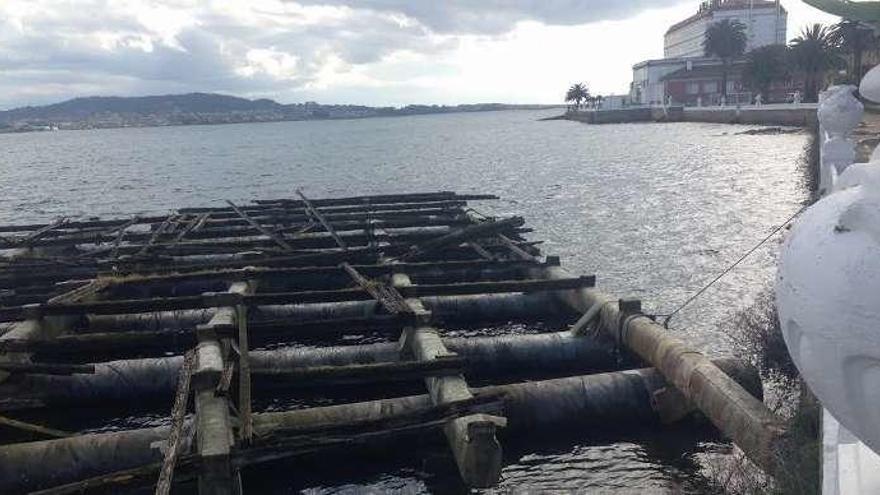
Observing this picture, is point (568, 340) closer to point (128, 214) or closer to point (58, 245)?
point (58, 245)

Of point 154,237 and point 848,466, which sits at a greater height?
point 848,466

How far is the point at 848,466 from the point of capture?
210 inches

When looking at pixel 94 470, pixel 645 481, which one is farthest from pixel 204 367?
pixel 645 481

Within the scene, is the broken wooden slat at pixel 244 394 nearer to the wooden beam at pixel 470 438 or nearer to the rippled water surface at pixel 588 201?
the rippled water surface at pixel 588 201

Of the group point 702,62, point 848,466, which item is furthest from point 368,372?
point 702,62

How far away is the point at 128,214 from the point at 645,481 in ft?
154

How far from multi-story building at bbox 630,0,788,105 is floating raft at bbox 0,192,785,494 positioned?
122856 millimetres

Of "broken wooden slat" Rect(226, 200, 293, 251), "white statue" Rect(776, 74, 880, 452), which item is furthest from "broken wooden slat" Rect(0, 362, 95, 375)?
"white statue" Rect(776, 74, 880, 452)

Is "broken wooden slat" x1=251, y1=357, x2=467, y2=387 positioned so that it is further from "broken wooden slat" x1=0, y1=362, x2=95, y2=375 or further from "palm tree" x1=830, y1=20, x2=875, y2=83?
"palm tree" x1=830, y1=20, x2=875, y2=83

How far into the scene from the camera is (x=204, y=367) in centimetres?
1140

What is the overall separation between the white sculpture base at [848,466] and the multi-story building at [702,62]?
13392 centimetres

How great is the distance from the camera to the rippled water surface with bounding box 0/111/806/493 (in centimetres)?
1240

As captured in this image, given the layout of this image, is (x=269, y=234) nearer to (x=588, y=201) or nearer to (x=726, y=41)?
(x=588, y=201)

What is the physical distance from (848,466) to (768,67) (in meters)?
117
